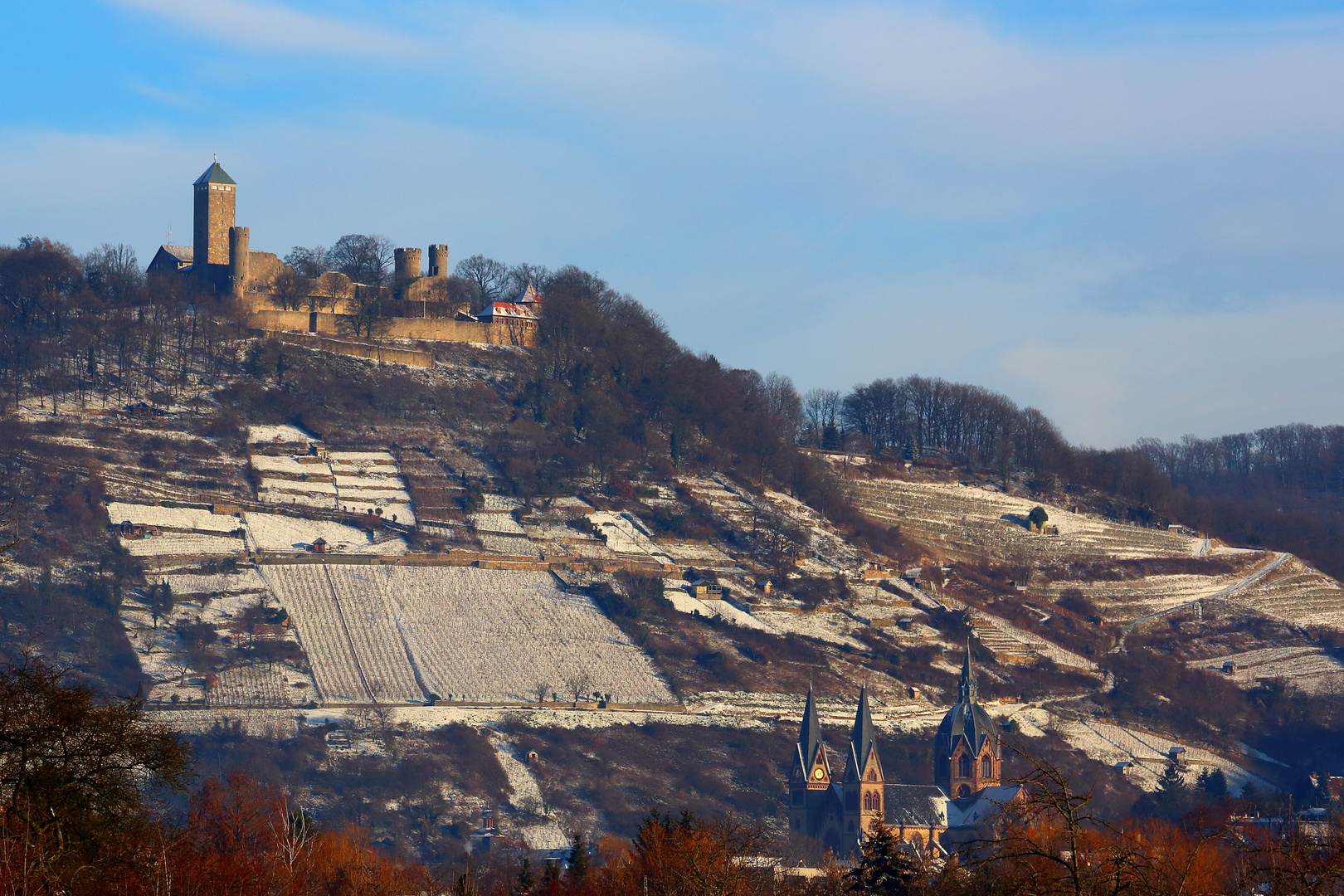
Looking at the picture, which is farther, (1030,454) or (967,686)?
(1030,454)

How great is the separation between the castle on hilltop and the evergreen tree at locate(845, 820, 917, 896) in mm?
85808

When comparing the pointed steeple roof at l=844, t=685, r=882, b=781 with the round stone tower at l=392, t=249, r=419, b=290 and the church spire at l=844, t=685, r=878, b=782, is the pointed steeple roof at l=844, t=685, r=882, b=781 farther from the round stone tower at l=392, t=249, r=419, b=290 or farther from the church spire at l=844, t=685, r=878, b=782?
the round stone tower at l=392, t=249, r=419, b=290

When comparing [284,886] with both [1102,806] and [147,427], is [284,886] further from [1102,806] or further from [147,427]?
[147,427]

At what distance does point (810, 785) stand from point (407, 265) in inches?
2558

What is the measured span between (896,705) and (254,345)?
167 ft

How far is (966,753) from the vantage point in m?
79.1

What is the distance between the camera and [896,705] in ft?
292

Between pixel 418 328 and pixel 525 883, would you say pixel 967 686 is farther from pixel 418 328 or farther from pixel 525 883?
pixel 418 328

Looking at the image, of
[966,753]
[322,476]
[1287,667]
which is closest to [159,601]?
[322,476]

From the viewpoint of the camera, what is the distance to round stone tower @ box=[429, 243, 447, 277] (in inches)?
5162

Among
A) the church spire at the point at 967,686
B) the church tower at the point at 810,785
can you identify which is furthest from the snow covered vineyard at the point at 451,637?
the church spire at the point at 967,686

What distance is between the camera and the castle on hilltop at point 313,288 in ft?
388

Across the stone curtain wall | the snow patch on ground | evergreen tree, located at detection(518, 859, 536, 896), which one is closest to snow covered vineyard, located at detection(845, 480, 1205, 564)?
the stone curtain wall

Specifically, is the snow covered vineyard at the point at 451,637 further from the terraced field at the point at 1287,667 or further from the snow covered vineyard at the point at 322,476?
the terraced field at the point at 1287,667
